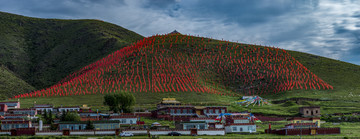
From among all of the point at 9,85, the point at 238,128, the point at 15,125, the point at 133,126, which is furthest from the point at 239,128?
the point at 9,85

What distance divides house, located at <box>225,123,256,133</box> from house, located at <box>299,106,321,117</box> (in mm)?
34148

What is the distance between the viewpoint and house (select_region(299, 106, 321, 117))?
392 feet

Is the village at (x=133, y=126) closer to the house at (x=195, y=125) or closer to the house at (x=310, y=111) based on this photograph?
the house at (x=195, y=125)

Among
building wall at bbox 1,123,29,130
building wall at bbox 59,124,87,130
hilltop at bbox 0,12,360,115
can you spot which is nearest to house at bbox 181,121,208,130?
building wall at bbox 59,124,87,130

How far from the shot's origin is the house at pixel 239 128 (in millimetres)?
89875

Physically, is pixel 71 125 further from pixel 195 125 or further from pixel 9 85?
pixel 9 85

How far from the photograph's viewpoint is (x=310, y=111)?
Result: 120m

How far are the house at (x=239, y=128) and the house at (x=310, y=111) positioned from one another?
3415 centimetres

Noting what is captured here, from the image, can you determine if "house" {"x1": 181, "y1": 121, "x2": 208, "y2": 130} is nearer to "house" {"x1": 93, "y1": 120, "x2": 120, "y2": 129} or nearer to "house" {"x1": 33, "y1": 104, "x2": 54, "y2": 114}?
"house" {"x1": 93, "y1": 120, "x2": 120, "y2": 129}

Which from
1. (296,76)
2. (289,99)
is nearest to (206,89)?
(289,99)

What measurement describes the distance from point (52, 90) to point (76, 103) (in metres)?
26.8

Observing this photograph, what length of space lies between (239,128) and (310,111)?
38.0 m

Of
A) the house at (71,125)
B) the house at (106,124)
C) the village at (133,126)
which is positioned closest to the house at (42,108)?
the village at (133,126)

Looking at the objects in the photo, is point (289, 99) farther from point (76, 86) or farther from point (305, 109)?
point (76, 86)
